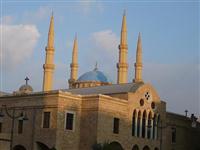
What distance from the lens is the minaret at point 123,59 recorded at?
63.2 m

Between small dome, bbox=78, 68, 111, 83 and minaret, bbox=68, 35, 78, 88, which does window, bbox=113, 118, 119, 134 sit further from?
minaret, bbox=68, 35, 78, 88

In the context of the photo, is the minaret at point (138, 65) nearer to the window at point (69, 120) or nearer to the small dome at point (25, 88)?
the small dome at point (25, 88)

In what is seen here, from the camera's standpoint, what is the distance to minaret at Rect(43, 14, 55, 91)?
205 feet

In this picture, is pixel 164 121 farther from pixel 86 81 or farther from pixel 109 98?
pixel 86 81

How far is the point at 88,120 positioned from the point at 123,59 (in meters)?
22.5

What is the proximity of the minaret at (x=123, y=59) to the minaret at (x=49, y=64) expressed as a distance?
978cm

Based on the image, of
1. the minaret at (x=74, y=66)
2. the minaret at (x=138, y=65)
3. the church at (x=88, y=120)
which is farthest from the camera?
the minaret at (x=74, y=66)

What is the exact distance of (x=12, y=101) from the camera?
46.2 m

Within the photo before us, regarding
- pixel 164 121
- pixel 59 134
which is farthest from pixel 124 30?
pixel 59 134

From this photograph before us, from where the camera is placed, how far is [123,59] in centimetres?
6419

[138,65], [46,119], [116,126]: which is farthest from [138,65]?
[46,119]

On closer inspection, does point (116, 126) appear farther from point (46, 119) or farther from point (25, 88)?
Answer: point (25, 88)

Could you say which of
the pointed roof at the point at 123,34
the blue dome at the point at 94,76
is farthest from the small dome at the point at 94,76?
Result: the pointed roof at the point at 123,34

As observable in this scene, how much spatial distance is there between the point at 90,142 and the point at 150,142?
9024 mm
